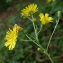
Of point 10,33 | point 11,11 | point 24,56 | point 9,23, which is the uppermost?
point 11,11

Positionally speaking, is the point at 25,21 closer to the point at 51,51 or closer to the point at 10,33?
the point at 51,51

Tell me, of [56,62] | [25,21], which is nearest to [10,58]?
[56,62]

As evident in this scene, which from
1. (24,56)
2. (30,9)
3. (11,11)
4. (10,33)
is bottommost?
(10,33)

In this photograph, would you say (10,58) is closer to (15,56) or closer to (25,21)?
(15,56)

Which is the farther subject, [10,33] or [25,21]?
[25,21]

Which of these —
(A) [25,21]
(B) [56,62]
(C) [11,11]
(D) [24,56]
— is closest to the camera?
(B) [56,62]

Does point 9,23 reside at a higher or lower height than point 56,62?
higher

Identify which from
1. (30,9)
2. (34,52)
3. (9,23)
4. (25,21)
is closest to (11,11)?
(25,21)

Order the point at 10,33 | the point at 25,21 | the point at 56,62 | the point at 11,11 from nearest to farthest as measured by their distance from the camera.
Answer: the point at 10,33, the point at 56,62, the point at 25,21, the point at 11,11

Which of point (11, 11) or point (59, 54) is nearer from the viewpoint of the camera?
point (59, 54)

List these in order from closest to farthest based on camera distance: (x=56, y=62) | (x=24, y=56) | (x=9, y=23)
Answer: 1. (x=56, y=62)
2. (x=24, y=56)
3. (x=9, y=23)
